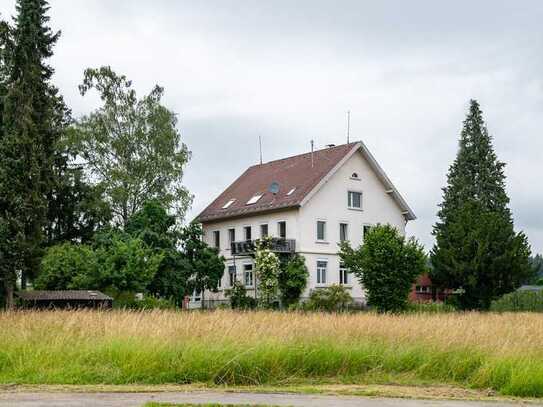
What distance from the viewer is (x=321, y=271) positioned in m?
52.3

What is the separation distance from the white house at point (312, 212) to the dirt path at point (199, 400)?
123ft

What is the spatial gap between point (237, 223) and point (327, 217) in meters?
7.19

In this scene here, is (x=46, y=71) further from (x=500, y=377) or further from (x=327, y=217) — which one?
(x=500, y=377)

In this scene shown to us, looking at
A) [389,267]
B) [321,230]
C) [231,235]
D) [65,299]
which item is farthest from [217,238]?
[65,299]

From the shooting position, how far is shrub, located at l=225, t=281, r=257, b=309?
165 feet

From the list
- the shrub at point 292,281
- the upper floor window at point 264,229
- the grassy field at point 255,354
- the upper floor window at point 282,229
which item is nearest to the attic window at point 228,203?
the upper floor window at point 264,229

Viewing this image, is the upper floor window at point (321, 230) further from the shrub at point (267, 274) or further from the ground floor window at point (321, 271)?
the shrub at point (267, 274)

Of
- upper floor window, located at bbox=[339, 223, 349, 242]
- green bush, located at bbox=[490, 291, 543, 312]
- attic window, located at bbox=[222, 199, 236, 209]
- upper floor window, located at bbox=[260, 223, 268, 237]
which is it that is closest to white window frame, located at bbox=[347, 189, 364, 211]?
upper floor window, located at bbox=[339, 223, 349, 242]

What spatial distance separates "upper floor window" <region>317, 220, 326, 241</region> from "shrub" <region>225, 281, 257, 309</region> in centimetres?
620

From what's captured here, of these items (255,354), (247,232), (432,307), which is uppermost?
(247,232)

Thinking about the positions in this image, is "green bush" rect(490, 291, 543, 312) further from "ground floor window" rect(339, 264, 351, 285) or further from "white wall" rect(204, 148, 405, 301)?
"ground floor window" rect(339, 264, 351, 285)

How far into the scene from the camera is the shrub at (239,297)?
50188 mm

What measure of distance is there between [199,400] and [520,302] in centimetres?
4549

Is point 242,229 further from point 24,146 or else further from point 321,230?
point 24,146
